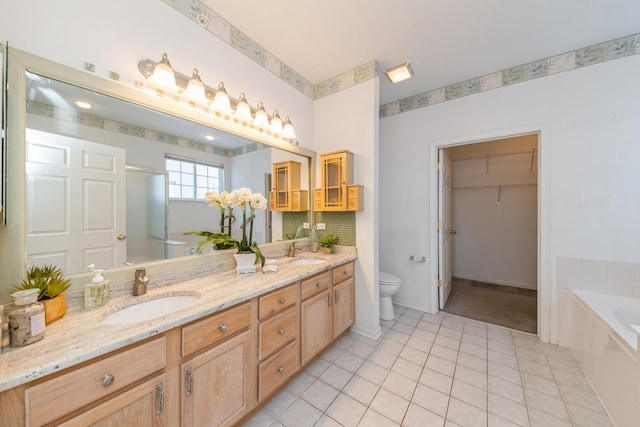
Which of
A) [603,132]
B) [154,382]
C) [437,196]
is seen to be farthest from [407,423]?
[603,132]

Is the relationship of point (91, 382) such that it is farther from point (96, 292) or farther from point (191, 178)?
point (191, 178)

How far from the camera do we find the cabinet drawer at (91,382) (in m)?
0.67

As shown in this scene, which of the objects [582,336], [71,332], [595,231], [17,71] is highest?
[17,71]

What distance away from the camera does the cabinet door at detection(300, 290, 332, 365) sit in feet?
5.43

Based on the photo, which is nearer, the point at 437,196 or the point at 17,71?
the point at 17,71

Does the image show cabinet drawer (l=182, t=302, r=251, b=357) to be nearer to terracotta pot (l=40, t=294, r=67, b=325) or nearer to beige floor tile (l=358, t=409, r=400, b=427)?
terracotta pot (l=40, t=294, r=67, b=325)

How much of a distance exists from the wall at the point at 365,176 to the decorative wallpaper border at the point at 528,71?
0.90 meters

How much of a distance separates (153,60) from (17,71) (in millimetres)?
580

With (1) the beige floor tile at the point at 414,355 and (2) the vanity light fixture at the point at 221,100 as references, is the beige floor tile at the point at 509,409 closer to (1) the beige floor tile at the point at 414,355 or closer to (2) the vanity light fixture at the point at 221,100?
(1) the beige floor tile at the point at 414,355

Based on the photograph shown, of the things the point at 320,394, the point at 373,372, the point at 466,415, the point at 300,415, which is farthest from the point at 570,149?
the point at 300,415

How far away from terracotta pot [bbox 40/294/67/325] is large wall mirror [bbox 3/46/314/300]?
186mm

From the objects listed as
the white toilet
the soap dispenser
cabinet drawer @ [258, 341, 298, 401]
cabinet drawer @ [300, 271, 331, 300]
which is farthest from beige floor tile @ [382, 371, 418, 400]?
the soap dispenser

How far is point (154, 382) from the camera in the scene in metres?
0.91

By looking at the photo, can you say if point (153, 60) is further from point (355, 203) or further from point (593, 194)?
point (593, 194)
